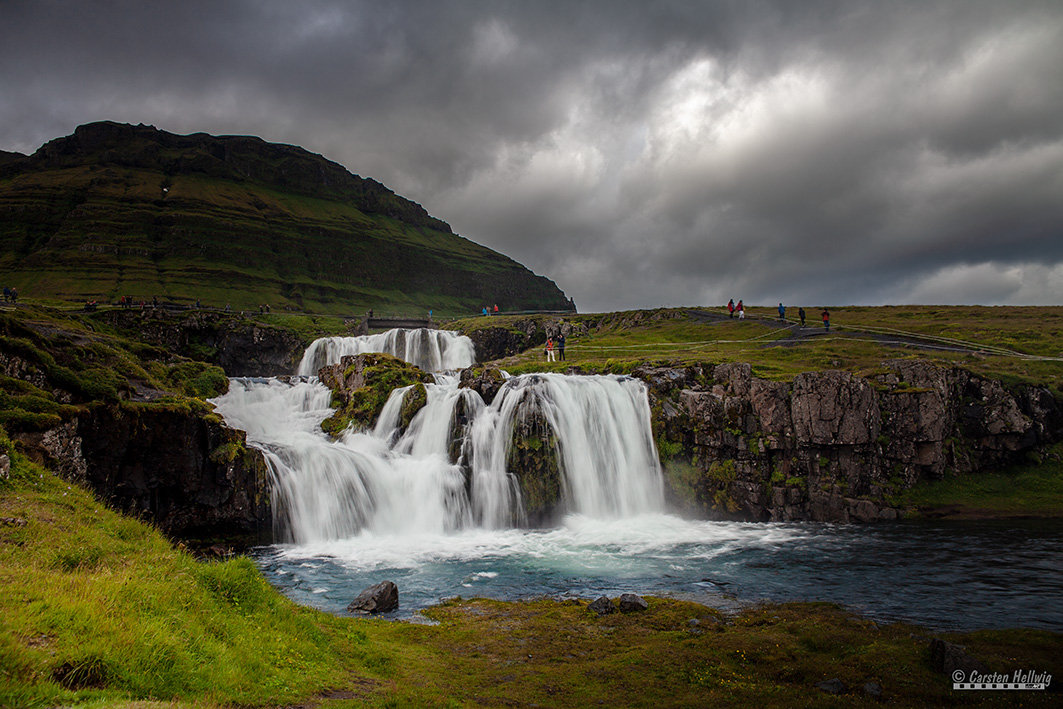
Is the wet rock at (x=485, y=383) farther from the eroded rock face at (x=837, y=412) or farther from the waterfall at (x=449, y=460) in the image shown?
the eroded rock face at (x=837, y=412)

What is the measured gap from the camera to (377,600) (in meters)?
14.9

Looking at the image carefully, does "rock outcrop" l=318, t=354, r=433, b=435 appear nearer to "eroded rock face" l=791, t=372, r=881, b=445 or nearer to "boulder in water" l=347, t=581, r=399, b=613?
"boulder in water" l=347, t=581, r=399, b=613

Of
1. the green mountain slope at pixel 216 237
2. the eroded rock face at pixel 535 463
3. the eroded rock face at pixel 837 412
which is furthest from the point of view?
the green mountain slope at pixel 216 237

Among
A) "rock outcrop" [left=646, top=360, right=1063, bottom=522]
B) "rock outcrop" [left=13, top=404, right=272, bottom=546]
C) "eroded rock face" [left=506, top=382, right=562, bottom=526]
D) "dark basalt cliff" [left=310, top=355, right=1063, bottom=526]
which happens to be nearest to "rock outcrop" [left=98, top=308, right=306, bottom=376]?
"rock outcrop" [left=13, top=404, right=272, bottom=546]

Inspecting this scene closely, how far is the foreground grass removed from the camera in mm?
5277

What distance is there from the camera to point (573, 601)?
51.3ft

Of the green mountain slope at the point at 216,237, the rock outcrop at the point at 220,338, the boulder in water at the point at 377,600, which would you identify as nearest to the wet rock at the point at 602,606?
the boulder in water at the point at 377,600

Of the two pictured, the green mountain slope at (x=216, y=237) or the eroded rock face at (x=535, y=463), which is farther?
the green mountain slope at (x=216, y=237)

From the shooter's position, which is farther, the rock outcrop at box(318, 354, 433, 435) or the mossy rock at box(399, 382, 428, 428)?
the rock outcrop at box(318, 354, 433, 435)

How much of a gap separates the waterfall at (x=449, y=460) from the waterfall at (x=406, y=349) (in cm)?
1969

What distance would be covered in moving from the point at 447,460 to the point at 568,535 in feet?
27.7

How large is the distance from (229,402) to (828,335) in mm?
49577

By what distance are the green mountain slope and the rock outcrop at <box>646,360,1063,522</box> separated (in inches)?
3907

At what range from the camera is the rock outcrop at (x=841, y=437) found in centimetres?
2861
